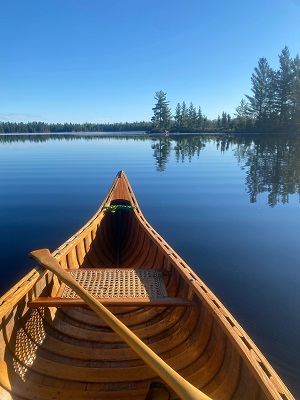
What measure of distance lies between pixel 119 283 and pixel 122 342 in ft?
3.10

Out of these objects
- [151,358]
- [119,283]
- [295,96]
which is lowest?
[119,283]

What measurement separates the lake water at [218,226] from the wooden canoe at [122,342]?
1647 mm

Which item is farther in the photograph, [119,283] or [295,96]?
[295,96]

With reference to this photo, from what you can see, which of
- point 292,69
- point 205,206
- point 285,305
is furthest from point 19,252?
point 292,69

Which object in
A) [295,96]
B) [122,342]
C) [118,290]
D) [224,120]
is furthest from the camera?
[224,120]

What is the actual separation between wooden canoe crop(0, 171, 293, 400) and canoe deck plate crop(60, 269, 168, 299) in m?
0.02

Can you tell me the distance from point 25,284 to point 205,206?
10199 millimetres

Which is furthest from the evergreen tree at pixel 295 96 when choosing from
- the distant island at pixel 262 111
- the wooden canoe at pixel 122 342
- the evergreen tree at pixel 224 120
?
the wooden canoe at pixel 122 342

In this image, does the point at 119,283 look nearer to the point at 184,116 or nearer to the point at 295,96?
the point at 295,96

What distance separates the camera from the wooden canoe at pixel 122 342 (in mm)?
2537

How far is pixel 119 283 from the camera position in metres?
4.33

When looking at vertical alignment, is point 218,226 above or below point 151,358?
below

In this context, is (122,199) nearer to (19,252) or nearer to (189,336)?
(19,252)

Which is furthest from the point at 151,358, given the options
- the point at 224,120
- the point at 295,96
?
the point at 224,120
